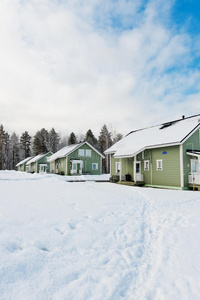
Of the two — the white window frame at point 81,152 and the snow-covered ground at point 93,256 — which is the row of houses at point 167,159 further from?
the white window frame at point 81,152

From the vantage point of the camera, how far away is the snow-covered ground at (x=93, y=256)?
9.27ft

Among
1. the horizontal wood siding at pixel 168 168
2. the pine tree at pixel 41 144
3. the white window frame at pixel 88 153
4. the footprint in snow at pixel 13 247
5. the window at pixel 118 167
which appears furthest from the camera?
the pine tree at pixel 41 144

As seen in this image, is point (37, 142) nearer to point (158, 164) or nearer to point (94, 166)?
point (94, 166)

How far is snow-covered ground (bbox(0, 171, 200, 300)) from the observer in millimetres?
2824

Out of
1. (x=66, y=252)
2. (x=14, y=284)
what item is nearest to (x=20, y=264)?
(x=14, y=284)

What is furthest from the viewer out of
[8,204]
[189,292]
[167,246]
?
[8,204]

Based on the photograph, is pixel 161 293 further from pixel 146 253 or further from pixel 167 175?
pixel 167 175

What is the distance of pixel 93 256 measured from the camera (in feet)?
12.4

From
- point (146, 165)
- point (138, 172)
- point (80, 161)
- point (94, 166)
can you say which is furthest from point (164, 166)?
point (94, 166)

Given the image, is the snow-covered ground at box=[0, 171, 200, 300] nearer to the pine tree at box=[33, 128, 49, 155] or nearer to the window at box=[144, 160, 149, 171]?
the window at box=[144, 160, 149, 171]

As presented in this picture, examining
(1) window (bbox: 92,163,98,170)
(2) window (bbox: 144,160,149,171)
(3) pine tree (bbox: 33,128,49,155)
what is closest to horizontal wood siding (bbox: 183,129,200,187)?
(2) window (bbox: 144,160,149,171)

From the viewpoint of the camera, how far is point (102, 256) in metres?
3.82

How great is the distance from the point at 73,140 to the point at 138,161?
39.8 metres

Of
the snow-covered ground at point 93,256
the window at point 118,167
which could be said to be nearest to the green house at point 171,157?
the window at point 118,167
